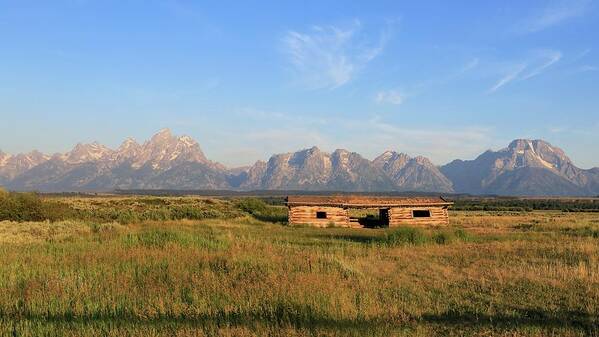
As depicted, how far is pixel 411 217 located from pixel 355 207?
487 centimetres

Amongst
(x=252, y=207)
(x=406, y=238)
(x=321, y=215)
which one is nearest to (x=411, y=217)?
(x=321, y=215)

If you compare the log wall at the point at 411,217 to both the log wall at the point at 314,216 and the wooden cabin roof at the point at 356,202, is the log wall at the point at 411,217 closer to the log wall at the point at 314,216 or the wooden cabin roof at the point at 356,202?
the wooden cabin roof at the point at 356,202

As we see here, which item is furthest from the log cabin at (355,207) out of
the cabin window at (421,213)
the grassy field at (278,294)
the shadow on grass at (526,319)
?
the shadow on grass at (526,319)

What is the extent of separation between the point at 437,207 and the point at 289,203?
13.1 m

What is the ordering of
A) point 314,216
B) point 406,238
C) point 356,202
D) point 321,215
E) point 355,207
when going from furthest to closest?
1. point 356,202
2. point 355,207
3. point 321,215
4. point 314,216
5. point 406,238

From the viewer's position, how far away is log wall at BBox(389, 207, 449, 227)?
37.3 meters

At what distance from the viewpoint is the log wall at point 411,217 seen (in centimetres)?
3728

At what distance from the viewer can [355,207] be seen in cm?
3803

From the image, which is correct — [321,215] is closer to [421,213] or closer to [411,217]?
[411,217]

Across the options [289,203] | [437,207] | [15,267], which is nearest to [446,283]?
[15,267]

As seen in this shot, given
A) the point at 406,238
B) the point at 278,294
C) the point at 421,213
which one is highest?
the point at 278,294

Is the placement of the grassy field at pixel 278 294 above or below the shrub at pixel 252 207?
above

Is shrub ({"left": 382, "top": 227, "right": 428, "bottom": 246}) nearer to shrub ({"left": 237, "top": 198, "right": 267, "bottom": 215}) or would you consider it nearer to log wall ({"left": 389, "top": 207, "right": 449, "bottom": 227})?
log wall ({"left": 389, "top": 207, "right": 449, "bottom": 227})

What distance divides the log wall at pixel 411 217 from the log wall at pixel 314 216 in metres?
4.04
